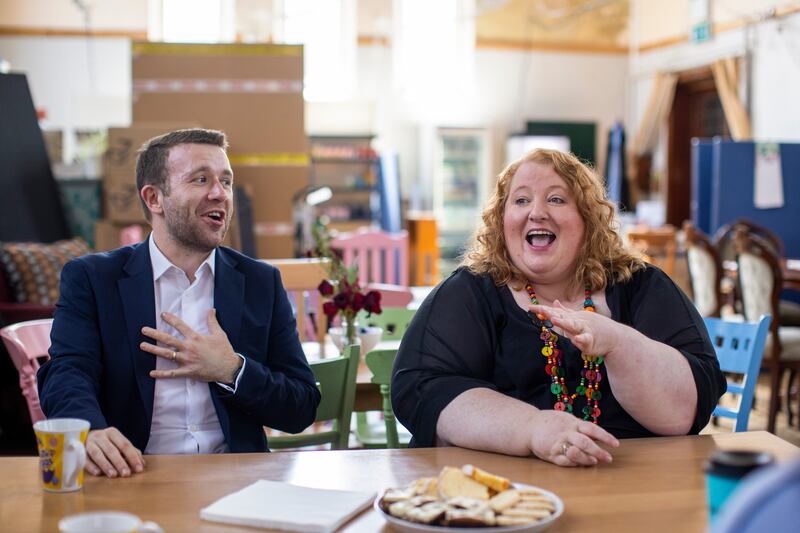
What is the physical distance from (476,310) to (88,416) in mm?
825

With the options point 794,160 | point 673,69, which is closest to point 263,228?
point 794,160

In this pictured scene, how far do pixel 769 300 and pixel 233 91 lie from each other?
9.95ft

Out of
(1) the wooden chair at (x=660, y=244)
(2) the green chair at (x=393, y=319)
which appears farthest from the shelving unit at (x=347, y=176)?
(2) the green chair at (x=393, y=319)

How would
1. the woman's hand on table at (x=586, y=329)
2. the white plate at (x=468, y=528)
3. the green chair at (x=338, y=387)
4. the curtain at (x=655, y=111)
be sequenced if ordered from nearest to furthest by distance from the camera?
1. the white plate at (x=468, y=528)
2. the woman's hand on table at (x=586, y=329)
3. the green chair at (x=338, y=387)
4. the curtain at (x=655, y=111)

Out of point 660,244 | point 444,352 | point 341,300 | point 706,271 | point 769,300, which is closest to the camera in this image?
point 444,352

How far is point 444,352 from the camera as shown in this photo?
1.98m

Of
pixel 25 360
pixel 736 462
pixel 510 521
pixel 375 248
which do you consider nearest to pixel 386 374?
pixel 25 360

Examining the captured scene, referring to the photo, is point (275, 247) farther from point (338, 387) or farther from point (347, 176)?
point (347, 176)

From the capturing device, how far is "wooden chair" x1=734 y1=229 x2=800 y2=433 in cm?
473

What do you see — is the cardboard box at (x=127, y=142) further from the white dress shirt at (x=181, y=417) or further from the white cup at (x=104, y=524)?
the white cup at (x=104, y=524)

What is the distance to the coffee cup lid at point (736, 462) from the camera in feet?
3.28

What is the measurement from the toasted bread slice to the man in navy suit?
0.70 meters

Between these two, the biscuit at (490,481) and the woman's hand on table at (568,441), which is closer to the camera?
the biscuit at (490,481)

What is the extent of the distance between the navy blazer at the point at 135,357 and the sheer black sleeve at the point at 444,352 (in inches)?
10.9
